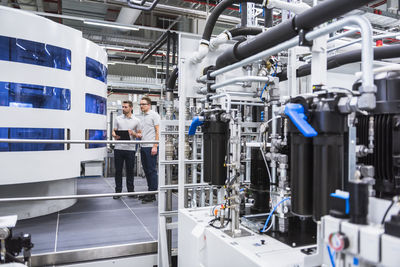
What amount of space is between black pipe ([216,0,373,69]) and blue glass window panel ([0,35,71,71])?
2205 mm

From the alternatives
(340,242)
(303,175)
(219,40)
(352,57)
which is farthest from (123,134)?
(340,242)

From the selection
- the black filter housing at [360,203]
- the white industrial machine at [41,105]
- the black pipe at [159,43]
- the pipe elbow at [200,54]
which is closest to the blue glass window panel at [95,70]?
the white industrial machine at [41,105]

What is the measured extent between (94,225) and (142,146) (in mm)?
1232

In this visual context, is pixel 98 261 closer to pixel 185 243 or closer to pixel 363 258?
pixel 185 243

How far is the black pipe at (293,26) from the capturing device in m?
0.87

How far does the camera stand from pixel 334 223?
0.68 meters

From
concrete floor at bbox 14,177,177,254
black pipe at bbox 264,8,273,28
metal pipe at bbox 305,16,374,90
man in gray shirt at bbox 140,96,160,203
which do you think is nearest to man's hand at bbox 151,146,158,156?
man in gray shirt at bbox 140,96,160,203

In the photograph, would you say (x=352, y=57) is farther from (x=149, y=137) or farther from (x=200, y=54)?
(x=149, y=137)

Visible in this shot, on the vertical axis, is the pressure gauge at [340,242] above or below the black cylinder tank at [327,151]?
below

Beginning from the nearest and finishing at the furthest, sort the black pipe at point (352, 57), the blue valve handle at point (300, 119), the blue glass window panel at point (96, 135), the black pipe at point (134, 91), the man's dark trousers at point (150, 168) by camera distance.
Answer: the blue valve handle at point (300, 119) → the black pipe at point (352, 57) → the blue glass window panel at point (96, 135) → the man's dark trousers at point (150, 168) → the black pipe at point (134, 91)

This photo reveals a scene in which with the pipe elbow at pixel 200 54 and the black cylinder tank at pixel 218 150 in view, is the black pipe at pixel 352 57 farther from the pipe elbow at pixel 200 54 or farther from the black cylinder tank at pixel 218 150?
the black cylinder tank at pixel 218 150

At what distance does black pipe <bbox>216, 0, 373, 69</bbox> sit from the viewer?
0.87 metres

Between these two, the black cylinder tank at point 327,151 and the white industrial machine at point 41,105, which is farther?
the white industrial machine at point 41,105

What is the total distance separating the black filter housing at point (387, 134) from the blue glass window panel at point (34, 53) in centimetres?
295
